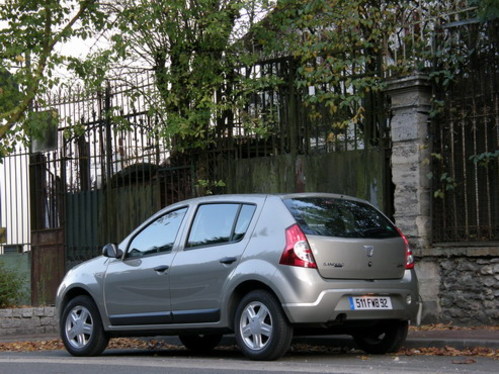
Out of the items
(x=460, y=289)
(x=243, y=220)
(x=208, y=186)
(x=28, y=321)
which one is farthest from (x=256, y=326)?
(x=28, y=321)

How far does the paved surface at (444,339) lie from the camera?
9.76 meters

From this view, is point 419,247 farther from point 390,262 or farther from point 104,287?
point 104,287

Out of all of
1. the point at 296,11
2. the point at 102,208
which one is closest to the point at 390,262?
the point at 296,11

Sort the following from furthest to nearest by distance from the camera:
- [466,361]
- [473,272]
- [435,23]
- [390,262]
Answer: [435,23] → [473,272] → [390,262] → [466,361]

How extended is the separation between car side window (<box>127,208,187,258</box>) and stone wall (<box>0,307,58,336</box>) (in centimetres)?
565

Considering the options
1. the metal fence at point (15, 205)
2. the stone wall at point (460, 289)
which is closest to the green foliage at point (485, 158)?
the stone wall at point (460, 289)

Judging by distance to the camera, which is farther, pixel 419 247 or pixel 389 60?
pixel 389 60

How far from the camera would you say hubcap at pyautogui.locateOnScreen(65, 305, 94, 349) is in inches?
427

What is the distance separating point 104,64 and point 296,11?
3.20 metres

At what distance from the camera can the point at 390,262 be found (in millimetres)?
9547

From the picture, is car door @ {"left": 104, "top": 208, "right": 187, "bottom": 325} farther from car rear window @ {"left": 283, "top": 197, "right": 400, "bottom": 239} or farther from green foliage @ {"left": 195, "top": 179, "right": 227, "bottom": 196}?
green foliage @ {"left": 195, "top": 179, "right": 227, "bottom": 196}

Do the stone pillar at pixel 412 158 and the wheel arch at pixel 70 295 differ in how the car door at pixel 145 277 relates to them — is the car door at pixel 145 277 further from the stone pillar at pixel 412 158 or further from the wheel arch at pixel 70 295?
the stone pillar at pixel 412 158

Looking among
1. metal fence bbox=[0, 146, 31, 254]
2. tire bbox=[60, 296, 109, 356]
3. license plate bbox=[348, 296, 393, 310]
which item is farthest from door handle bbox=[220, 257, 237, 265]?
metal fence bbox=[0, 146, 31, 254]

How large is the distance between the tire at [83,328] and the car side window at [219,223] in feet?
4.87
